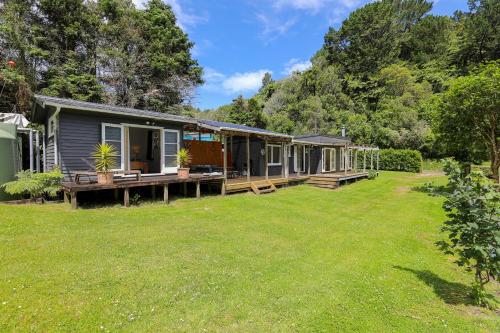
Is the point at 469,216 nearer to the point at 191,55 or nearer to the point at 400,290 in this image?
the point at 400,290

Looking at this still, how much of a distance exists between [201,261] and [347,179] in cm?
1587

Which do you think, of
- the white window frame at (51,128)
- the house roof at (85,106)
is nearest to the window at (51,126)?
the white window frame at (51,128)

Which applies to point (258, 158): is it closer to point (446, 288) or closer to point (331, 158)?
point (331, 158)

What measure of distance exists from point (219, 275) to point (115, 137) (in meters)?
7.63

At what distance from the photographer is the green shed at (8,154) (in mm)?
8906

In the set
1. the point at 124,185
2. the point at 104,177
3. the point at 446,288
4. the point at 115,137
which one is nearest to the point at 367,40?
the point at 115,137

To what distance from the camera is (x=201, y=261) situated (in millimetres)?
4617

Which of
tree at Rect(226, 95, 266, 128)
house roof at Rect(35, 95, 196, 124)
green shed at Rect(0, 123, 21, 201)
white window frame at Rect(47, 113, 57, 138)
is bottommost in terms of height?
green shed at Rect(0, 123, 21, 201)

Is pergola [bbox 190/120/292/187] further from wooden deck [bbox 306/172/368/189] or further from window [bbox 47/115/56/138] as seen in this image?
window [bbox 47/115/56/138]

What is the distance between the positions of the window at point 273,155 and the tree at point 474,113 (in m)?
8.73

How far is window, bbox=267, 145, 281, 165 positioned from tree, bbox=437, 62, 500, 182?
28.6ft

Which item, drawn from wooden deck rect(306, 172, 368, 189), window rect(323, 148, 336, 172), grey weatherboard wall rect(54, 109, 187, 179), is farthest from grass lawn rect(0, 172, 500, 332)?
window rect(323, 148, 336, 172)

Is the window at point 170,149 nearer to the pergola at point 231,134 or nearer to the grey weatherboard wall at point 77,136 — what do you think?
the pergola at point 231,134

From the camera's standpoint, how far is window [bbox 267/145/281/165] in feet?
53.8
